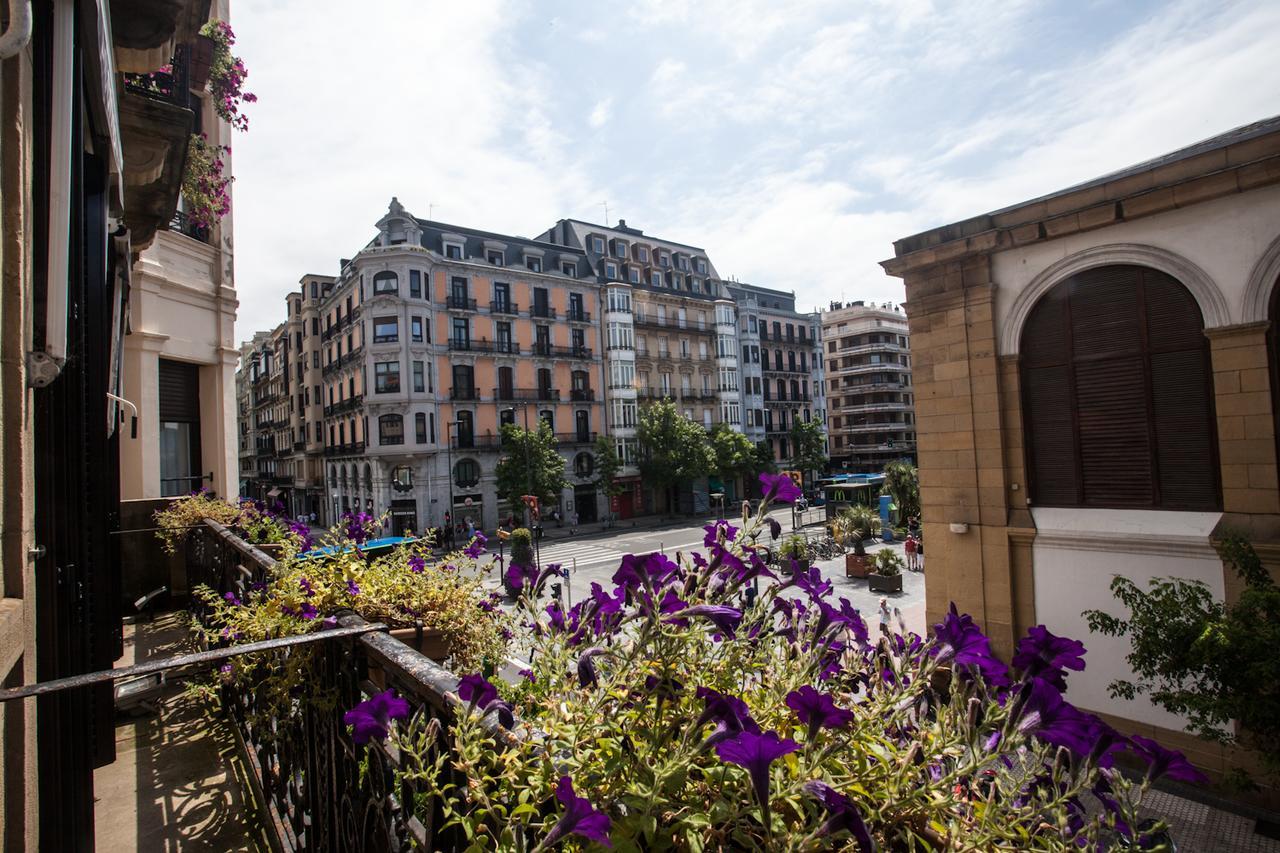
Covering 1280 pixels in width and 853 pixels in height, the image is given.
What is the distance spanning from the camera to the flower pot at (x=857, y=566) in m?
24.5

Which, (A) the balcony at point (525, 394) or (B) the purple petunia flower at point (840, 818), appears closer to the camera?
(B) the purple petunia flower at point (840, 818)

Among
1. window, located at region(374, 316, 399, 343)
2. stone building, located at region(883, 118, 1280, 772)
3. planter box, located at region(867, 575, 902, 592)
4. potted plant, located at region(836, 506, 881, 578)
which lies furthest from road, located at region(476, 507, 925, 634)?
window, located at region(374, 316, 399, 343)

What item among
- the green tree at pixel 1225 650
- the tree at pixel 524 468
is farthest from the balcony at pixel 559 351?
the green tree at pixel 1225 650

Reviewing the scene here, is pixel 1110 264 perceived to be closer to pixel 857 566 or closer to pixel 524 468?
pixel 857 566

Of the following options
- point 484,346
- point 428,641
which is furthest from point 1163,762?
point 484,346

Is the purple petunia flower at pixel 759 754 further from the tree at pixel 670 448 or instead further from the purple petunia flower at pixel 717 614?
the tree at pixel 670 448

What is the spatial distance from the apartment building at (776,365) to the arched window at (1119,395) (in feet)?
132

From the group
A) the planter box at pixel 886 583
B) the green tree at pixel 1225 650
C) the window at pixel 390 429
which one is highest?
the window at pixel 390 429

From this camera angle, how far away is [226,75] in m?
7.32

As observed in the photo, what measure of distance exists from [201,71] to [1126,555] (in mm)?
14639

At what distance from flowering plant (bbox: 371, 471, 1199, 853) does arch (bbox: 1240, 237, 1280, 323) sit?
1066 cm

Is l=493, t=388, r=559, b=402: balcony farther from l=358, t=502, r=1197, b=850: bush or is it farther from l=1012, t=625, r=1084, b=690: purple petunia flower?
l=1012, t=625, r=1084, b=690: purple petunia flower

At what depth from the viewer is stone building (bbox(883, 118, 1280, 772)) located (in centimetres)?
916

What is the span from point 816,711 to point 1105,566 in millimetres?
11953
